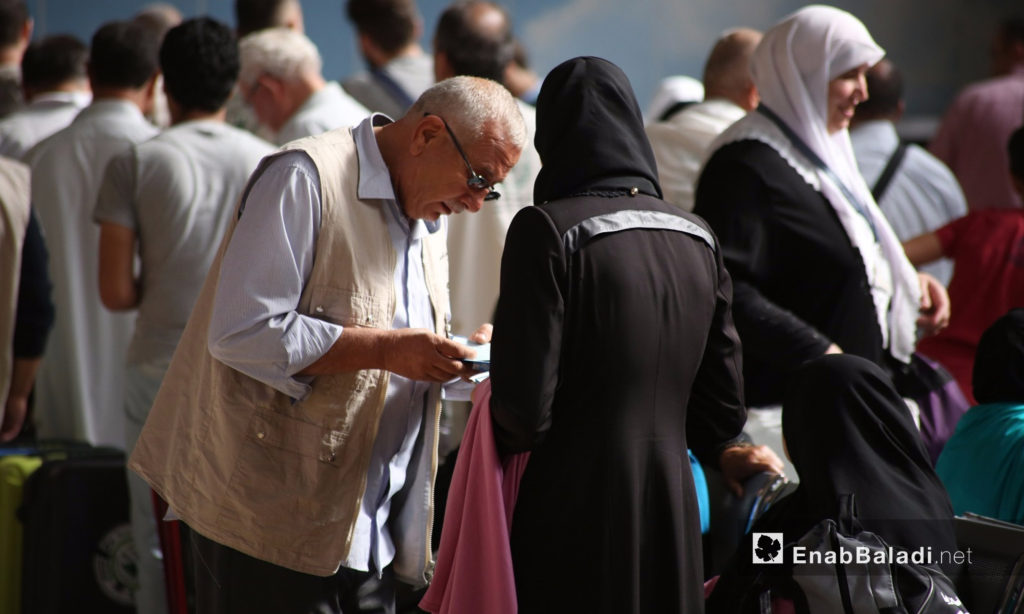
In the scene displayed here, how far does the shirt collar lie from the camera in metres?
2.26

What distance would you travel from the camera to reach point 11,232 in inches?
140

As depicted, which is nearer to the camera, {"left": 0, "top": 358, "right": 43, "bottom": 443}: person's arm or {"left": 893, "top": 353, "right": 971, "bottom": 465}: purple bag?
{"left": 893, "top": 353, "right": 971, "bottom": 465}: purple bag

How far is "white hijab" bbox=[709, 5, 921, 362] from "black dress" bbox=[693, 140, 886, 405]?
64 millimetres

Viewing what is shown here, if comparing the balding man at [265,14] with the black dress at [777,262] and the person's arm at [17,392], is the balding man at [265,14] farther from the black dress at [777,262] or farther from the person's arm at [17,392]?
the black dress at [777,262]

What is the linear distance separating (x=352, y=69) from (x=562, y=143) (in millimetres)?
6330

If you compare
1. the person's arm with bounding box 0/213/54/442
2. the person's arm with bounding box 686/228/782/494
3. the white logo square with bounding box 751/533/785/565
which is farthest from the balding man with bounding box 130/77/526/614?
the person's arm with bounding box 0/213/54/442

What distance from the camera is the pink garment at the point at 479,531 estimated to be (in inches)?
84.3

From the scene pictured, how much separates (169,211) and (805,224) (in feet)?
5.65

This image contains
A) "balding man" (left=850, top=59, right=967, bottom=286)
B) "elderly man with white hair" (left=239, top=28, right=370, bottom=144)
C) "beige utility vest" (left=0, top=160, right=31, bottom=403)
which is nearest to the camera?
"beige utility vest" (left=0, top=160, right=31, bottom=403)

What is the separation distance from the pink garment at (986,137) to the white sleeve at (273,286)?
174 inches

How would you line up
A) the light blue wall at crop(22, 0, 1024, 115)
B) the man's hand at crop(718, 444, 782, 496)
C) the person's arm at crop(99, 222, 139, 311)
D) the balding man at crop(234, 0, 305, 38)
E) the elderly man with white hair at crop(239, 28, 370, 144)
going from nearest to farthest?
the man's hand at crop(718, 444, 782, 496)
the person's arm at crop(99, 222, 139, 311)
the elderly man with white hair at crop(239, 28, 370, 144)
the balding man at crop(234, 0, 305, 38)
the light blue wall at crop(22, 0, 1024, 115)

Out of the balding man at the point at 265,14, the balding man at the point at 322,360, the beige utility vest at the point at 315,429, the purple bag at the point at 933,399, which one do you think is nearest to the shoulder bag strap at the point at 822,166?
the purple bag at the point at 933,399

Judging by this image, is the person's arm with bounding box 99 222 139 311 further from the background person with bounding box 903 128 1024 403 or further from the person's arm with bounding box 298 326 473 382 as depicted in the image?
the background person with bounding box 903 128 1024 403

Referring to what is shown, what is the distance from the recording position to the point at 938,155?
240 inches
